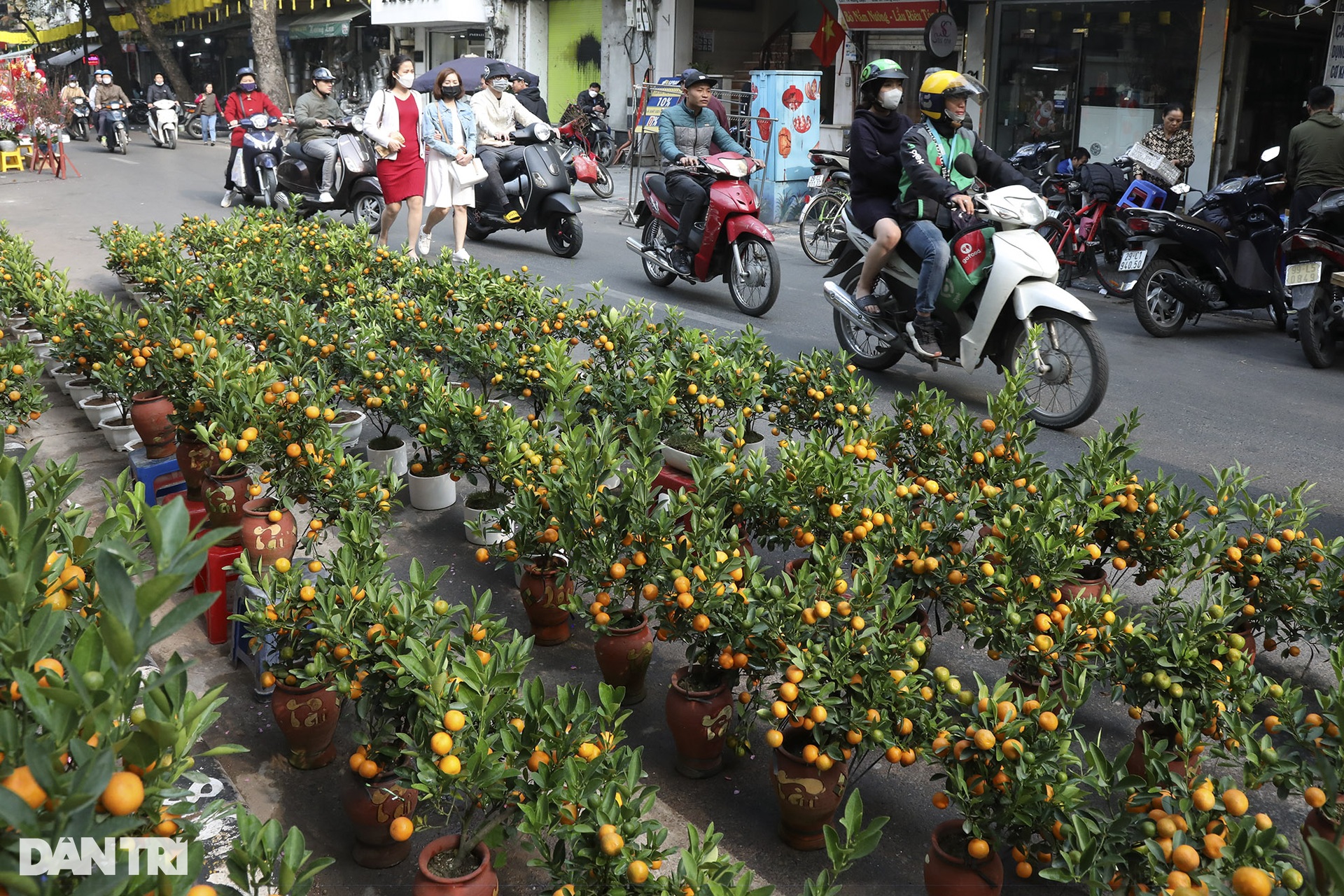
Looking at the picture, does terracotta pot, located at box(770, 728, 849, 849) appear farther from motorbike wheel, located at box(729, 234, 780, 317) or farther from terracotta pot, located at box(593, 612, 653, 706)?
motorbike wheel, located at box(729, 234, 780, 317)

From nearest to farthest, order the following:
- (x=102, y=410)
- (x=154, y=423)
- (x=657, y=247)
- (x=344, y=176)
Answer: (x=154, y=423) < (x=102, y=410) < (x=657, y=247) < (x=344, y=176)

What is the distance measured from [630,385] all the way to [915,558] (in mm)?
1764

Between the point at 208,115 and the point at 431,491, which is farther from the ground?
the point at 208,115

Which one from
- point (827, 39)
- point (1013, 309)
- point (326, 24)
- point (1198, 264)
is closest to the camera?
point (1013, 309)

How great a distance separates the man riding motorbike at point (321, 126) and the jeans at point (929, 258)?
8.30m

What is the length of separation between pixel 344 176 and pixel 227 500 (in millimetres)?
9539

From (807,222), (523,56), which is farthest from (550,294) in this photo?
(523,56)

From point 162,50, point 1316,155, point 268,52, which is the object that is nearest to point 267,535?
point 1316,155

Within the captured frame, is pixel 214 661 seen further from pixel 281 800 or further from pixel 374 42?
pixel 374 42

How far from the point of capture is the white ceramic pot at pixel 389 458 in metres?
4.99

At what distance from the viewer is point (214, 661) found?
3631 mm

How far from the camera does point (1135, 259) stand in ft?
28.9

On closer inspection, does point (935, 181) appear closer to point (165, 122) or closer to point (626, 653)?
point (626, 653)

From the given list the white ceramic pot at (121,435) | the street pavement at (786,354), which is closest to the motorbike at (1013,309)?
the street pavement at (786,354)
